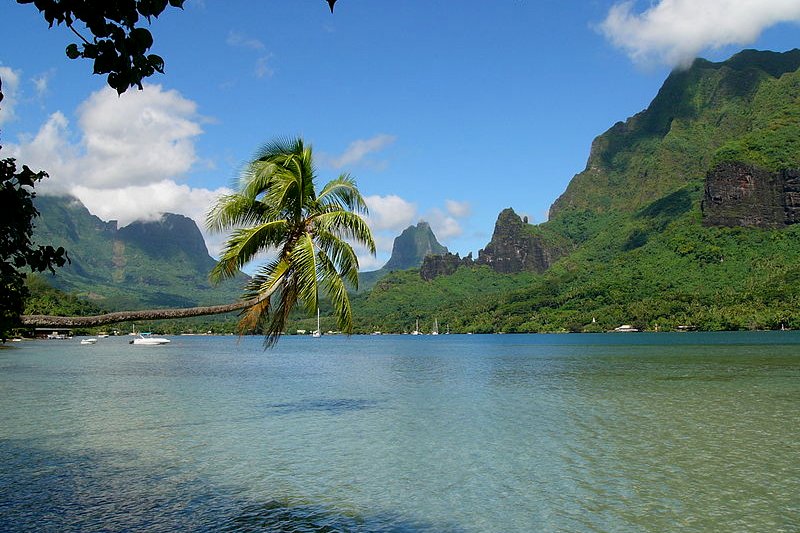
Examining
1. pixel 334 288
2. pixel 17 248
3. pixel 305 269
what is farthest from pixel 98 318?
pixel 334 288

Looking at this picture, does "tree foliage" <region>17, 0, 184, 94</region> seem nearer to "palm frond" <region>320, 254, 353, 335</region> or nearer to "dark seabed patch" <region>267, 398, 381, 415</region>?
"palm frond" <region>320, 254, 353, 335</region>

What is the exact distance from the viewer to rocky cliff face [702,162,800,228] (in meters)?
172

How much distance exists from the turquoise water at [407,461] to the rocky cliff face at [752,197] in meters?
167

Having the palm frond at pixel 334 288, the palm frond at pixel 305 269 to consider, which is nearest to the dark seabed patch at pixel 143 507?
the palm frond at pixel 305 269

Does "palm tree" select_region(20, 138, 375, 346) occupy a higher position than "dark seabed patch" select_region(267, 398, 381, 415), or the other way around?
"palm tree" select_region(20, 138, 375, 346)

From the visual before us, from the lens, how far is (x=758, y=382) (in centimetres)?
3284

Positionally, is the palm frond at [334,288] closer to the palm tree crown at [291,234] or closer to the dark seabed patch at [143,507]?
the palm tree crown at [291,234]

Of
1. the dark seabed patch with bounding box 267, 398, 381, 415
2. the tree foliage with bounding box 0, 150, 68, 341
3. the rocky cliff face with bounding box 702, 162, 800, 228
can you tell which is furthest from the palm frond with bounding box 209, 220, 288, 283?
the rocky cliff face with bounding box 702, 162, 800, 228

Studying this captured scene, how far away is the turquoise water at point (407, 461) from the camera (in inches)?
415

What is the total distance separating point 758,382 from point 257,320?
101 feet

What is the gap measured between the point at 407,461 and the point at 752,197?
632 ft

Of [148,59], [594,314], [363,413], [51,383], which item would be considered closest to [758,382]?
[363,413]

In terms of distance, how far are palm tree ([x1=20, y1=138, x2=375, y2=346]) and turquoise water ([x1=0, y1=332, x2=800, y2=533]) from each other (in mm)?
3712

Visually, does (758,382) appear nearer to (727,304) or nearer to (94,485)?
(94,485)
